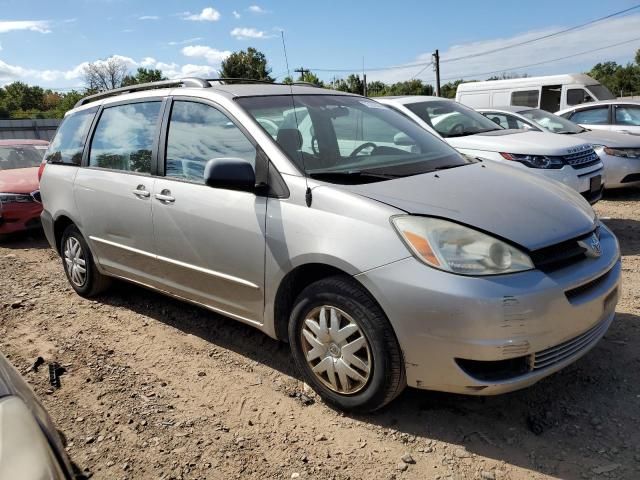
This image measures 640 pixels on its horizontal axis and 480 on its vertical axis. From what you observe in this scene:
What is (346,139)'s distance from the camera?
3430 mm

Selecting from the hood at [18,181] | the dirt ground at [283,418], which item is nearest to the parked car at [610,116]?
the dirt ground at [283,418]

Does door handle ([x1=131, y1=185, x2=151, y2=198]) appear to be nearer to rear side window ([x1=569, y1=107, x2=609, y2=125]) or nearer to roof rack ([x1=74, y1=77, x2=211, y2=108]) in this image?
roof rack ([x1=74, y1=77, x2=211, y2=108])

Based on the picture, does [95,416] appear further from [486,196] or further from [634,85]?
[634,85]

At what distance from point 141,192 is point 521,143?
14.6 ft

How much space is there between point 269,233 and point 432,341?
3.52ft

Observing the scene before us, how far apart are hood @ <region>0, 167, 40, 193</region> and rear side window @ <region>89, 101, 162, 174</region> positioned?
3.50 m

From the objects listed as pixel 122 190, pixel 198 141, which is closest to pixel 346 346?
pixel 198 141

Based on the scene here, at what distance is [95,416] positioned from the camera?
2.98 metres

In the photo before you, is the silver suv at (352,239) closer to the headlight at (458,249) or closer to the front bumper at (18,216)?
the headlight at (458,249)

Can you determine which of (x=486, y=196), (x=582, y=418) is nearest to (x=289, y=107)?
(x=486, y=196)

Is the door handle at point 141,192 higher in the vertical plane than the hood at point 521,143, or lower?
higher

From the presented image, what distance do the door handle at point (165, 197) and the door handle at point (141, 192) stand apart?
5.6 inches

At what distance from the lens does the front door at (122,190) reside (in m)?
3.80

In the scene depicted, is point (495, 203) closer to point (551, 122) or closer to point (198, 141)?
point (198, 141)
